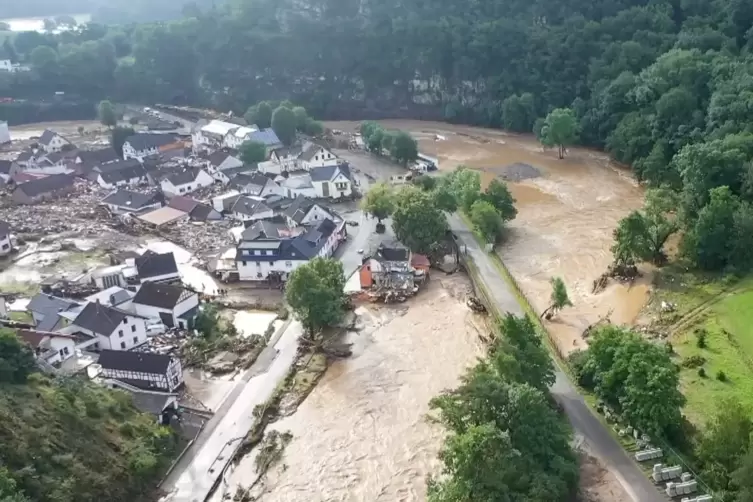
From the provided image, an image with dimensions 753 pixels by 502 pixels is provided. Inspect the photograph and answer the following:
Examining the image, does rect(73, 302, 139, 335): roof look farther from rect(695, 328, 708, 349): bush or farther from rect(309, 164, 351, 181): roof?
rect(695, 328, 708, 349): bush

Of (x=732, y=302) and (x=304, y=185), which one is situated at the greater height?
(x=732, y=302)

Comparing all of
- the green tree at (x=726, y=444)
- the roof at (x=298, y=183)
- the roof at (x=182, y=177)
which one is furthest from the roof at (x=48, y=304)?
the green tree at (x=726, y=444)

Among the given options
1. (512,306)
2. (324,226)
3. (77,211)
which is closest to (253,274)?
(324,226)

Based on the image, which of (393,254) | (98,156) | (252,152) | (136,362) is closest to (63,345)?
(136,362)

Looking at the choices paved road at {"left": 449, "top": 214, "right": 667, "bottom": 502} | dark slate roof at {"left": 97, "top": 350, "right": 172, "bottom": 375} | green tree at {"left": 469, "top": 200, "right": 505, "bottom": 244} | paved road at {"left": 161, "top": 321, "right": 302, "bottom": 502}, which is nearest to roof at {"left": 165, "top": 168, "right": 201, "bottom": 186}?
green tree at {"left": 469, "top": 200, "right": 505, "bottom": 244}

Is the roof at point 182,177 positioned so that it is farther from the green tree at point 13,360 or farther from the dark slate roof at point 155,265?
the green tree at point 13,360

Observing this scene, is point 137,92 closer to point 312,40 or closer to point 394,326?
point 312,40
